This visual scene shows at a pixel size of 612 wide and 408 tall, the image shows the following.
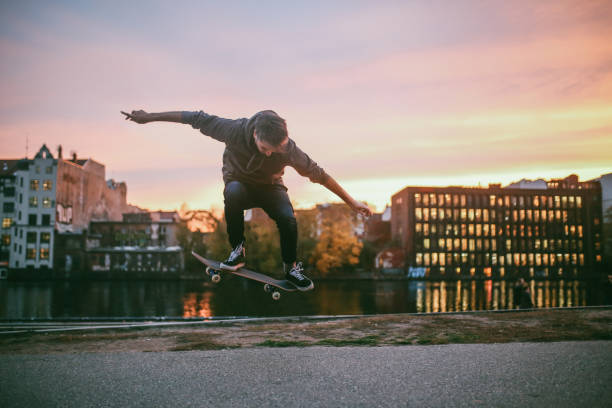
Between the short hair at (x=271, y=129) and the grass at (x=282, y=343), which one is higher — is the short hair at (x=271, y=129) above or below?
above

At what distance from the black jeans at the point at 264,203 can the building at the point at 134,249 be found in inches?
3423

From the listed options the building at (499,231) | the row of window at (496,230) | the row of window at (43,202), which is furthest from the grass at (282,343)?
the row of window at (496,230)

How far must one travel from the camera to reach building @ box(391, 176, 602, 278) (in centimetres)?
11294

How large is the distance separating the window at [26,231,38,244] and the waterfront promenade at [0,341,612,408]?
82.3 m

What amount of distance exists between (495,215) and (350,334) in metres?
110

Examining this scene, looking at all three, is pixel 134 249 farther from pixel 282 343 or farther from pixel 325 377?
pixel 325 377

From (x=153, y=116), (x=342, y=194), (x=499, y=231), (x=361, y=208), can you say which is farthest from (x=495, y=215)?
(x=153, y=116)

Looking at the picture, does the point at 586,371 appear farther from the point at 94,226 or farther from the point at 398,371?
the point at 94,226

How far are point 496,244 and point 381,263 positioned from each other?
34.2 metres

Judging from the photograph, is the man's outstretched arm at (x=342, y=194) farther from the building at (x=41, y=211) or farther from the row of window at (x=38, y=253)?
the row of window at (x=38, y=253)

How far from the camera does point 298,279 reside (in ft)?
26.7

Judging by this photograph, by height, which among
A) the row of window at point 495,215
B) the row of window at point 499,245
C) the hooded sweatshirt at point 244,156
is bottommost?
the row of window at point 499,245

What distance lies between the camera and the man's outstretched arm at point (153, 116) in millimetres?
7484

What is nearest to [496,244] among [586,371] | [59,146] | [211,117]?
[59,146]
